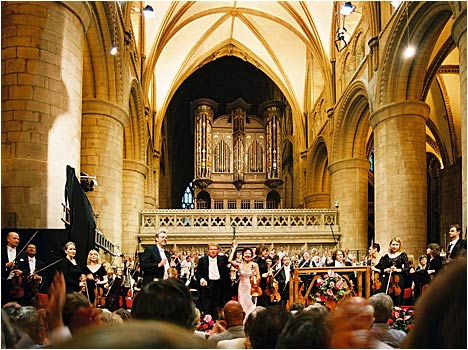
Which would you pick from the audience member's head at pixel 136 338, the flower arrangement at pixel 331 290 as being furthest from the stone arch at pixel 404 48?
the audience member's head at pixel 136 338

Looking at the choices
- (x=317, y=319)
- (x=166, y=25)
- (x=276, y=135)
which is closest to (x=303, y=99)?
(x=276, y=135)

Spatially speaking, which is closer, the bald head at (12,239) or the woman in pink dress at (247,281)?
the bald head at (12,239)

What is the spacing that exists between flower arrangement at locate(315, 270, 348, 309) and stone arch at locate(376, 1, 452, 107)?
680 centimetres

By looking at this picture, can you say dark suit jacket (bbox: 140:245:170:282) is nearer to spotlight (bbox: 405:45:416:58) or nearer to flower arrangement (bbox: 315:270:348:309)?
flower arrangement (bbox: 315:270:348:309)

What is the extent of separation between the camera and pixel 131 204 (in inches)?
786

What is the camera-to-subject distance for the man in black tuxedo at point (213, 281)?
384 inches

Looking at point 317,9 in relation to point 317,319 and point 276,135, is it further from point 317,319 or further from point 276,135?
point 317,319

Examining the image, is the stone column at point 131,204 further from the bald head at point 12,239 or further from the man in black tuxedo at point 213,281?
the bald head at point 12,239

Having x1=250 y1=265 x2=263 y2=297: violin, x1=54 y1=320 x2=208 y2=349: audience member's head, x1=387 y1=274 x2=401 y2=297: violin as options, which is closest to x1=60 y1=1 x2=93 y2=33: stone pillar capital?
x1=250 y1=265 x2=263 y2=297: violin

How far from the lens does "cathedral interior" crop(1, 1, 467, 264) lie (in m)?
9.28

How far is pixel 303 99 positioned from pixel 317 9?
5.34 m

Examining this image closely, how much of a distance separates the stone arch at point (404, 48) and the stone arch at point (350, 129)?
3.81 m

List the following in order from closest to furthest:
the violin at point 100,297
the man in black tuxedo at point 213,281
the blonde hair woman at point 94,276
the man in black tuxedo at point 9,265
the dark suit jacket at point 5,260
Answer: the man in black tuxedo at point 9,265 → the dark suit jacket at point 5,260 → the blonde hair woman at point 94,276 → the violin at point 100,297 → the man in black tuxedo at point 213,281

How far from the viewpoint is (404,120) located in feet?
51.2
